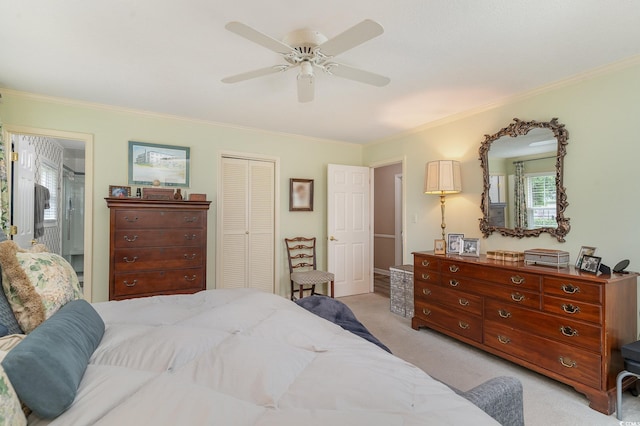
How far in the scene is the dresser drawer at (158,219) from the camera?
10.2 ft

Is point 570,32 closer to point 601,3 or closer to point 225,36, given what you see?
point 601,3

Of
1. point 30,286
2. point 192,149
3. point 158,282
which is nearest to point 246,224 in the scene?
point 192,149

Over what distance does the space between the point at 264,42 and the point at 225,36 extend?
0.54m

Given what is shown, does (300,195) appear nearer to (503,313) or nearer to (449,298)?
(449,298)

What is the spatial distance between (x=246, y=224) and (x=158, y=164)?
135 cm

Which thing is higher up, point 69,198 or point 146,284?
point 69,198

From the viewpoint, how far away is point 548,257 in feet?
8.29

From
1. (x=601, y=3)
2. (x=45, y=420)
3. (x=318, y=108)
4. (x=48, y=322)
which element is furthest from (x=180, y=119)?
(x=601, y=3)

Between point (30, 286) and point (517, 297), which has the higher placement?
point (30, 286)

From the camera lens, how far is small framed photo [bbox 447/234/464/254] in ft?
11.1

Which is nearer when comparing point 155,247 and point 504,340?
point 504,340

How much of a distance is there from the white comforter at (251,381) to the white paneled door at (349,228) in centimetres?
342

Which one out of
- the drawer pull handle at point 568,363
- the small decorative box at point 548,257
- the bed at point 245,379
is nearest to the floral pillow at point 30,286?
the bed at point 245,379

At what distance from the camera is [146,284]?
3166mm
